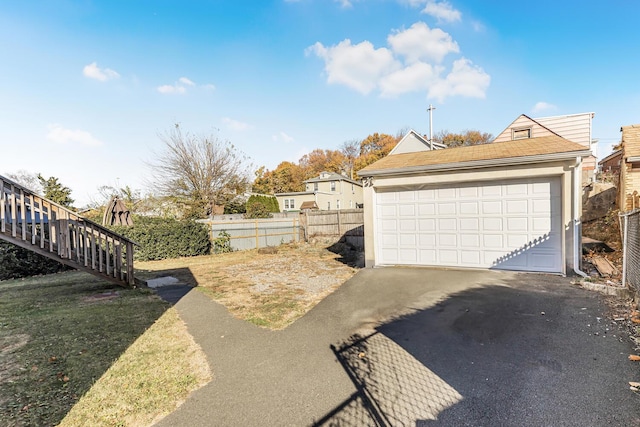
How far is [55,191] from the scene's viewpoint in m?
18.1

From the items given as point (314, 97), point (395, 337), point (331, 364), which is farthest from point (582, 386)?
point (314, 97)

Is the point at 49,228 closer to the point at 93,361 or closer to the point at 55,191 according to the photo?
the point at 93,361

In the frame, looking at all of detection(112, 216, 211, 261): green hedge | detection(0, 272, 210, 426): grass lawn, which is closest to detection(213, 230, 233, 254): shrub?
detection(112, 216, 211, 261): green hedge

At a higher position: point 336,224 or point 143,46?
point 143,46

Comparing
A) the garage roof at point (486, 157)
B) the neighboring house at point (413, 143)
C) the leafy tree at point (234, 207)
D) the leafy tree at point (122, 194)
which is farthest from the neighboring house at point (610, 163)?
the leafy tree at point (122, 194)

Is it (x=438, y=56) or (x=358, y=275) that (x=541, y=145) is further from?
(x=438, y=56)

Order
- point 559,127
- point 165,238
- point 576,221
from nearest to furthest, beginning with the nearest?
1. point 576,221
2. point 165,238
3. point 559,127

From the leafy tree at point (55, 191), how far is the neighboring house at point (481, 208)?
2027cm

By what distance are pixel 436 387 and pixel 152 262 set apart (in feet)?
41.9

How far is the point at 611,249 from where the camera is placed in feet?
29.1

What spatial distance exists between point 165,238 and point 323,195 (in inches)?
781

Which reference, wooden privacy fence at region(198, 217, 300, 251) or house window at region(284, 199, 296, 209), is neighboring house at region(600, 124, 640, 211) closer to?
wooden privacy fence at region(198, 217, 300, 251)

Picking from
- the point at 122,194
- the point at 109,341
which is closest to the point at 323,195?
the point at 122,194

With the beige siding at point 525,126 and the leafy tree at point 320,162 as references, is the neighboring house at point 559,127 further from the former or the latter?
the leafy tree at point 320,162
